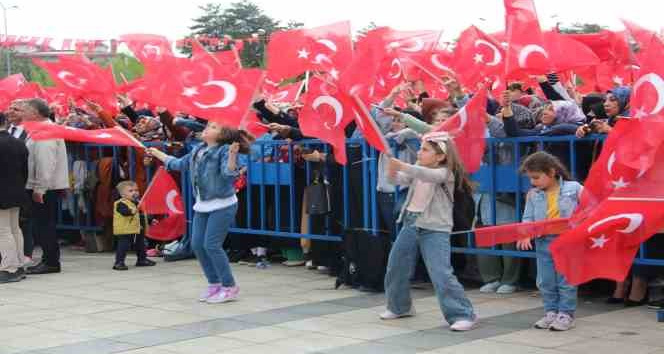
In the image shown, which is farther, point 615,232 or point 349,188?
point 349,188

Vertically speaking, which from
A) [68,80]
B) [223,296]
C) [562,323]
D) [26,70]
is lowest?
[26,70]

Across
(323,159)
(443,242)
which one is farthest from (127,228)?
(443,242)

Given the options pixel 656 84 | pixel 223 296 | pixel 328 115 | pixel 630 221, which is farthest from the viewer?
pixel 328 115

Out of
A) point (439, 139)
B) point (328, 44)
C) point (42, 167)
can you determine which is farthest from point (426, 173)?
point (42, 167)

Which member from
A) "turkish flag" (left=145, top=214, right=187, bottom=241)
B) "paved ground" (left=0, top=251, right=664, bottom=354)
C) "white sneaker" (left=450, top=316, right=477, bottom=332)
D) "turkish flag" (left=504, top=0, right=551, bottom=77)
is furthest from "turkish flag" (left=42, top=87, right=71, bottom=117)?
"white sneaker" (left=450, top=316, right=477, bottom=332)

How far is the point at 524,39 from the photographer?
1030 centimetres

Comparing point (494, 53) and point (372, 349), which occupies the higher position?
point (494, 53)

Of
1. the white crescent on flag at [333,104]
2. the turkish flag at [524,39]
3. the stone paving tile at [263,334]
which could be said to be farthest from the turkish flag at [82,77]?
the stone paving tile at [263,334]

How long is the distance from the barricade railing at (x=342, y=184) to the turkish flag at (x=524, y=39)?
0.88 meters

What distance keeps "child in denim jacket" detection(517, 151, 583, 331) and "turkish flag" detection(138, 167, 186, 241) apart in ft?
14.8

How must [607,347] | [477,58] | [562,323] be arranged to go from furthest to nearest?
[477,58] < [562,323] < [607,347]

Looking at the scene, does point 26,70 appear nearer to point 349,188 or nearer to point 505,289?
point 349,188

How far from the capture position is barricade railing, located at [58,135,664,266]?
31.7 feet

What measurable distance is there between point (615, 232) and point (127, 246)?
265 inches
